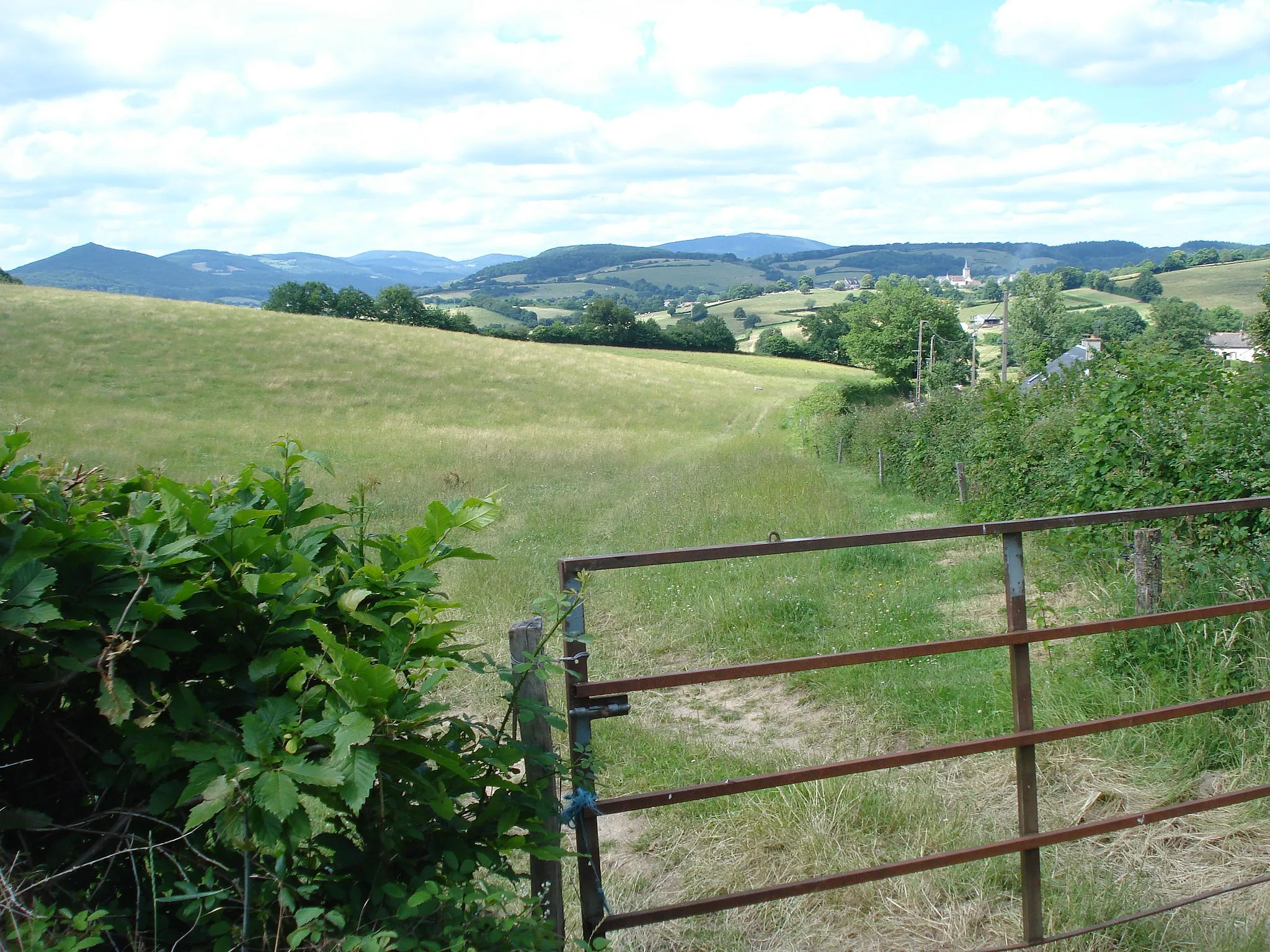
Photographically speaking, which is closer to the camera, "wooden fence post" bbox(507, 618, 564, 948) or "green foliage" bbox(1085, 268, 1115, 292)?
"wooden fence post" bbox(507, 618, 564, 948)

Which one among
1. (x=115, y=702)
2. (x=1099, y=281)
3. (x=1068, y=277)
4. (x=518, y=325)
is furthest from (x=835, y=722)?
(x=1068, y=277)

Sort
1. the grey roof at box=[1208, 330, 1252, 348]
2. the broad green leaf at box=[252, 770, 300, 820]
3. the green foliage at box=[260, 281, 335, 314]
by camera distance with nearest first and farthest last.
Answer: the broad green leaf at box=[252, 770, 300, 820] → the grey roof at box=[1208, 330, 1252, 348] → the green foliage at box=[260, 281, 335, 314]

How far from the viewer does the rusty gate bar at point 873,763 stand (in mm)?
2469

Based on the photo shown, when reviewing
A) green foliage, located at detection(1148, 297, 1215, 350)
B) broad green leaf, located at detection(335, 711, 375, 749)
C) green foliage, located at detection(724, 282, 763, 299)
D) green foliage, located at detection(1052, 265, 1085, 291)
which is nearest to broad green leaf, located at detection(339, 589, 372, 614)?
broad green leaf, located at detection(335, 711, 375, 749)

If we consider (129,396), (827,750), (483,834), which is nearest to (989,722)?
(827,750)

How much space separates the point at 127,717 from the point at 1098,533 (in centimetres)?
699

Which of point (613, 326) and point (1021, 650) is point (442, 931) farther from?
point (613, 326)

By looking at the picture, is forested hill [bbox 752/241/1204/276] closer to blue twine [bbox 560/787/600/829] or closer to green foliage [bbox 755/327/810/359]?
green foliage [bbox 755/327/810/359]

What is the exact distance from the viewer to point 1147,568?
18.2 feet

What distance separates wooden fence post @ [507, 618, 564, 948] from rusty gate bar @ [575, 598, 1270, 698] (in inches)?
6.1

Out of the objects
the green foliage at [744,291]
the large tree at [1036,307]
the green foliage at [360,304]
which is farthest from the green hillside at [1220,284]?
the green foliage at [360,304]

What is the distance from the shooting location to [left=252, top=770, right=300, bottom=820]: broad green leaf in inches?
66.2

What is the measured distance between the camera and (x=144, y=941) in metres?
1.83

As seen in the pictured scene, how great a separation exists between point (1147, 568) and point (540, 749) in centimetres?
463
